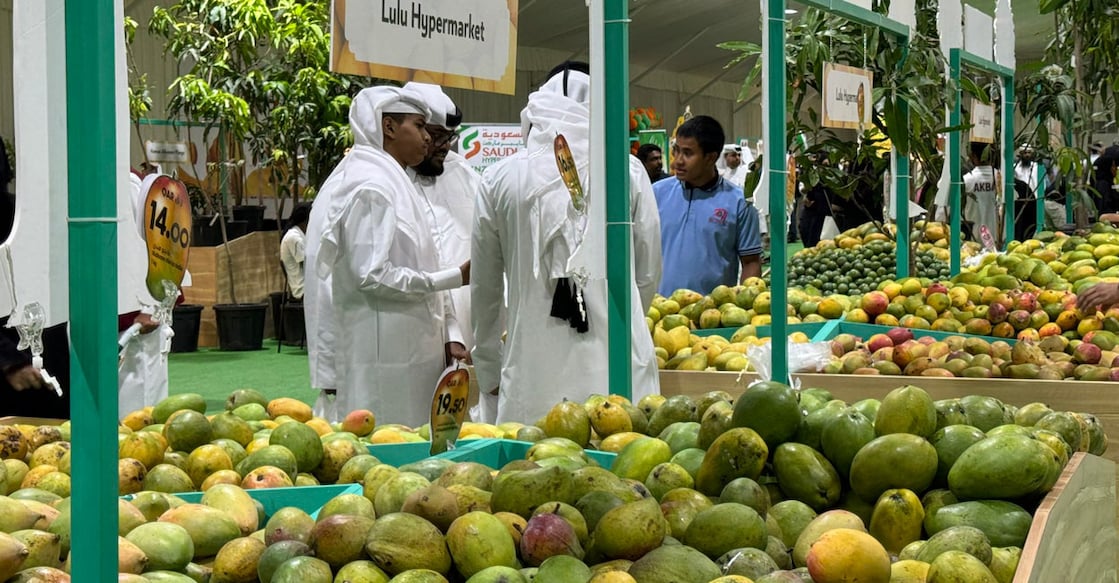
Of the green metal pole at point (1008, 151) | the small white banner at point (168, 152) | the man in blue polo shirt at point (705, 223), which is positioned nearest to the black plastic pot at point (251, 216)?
the small white banner at point (168, 152)

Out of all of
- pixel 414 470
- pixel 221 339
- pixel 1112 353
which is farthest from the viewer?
pixel 221 339

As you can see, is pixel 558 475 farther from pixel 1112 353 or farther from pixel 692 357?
pixel 1112 353

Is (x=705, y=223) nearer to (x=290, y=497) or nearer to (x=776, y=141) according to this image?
(x=776, y=141)

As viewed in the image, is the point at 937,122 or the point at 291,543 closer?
the point at 291,543

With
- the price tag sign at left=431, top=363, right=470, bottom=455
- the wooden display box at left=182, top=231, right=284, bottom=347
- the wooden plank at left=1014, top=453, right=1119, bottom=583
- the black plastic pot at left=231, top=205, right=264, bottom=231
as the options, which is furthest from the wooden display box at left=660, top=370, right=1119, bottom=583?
the black plastic pot at left=231, top=205, right=264, bottom=231

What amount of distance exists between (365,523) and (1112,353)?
274 cm

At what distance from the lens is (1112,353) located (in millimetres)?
3457

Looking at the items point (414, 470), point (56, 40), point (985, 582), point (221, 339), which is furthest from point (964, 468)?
point (221, 339)

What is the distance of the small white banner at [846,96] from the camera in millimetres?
3601

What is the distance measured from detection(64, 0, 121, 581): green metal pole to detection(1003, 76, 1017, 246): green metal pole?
6.02 m

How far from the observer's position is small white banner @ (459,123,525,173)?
7.74 m

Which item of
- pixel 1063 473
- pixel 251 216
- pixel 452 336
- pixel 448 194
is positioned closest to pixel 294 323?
pixel 251 216

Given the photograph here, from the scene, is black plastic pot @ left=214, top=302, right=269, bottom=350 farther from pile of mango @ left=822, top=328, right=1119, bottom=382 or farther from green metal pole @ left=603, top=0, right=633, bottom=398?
green metal pole @ left=603, top=0, right=633, bottom=398

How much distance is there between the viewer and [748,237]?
17.1ft
